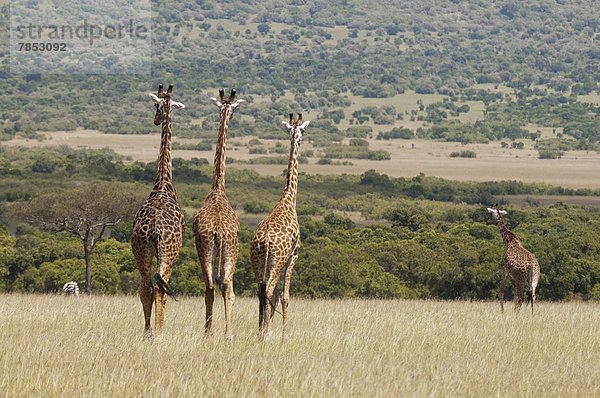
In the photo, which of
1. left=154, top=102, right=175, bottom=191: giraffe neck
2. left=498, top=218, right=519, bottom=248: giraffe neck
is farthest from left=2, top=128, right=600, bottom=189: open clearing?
left=154, top=102, right=175, bottom=191: giraffe neck

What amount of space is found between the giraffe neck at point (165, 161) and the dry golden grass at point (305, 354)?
1.71 meters

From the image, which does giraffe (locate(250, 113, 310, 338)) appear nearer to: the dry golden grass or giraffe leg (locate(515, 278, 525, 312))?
the dry golden grass

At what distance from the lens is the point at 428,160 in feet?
455

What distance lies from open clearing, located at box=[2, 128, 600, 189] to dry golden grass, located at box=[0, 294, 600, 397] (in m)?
89.4

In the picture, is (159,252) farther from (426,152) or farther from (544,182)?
(426,152)

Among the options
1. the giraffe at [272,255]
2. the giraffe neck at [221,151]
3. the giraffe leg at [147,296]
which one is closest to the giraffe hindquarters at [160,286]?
the giraffe leg at [147,296]

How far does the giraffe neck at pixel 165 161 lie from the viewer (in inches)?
548

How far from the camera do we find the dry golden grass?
9648 mm

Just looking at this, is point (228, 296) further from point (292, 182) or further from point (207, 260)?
point (292, 182)

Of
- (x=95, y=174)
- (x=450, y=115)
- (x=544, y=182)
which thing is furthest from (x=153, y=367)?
(x=450, y=115)

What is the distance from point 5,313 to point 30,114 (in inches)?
6574

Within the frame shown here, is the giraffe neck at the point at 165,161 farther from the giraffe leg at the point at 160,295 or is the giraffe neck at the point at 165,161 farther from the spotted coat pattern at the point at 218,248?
the giraffe leg at the point at 160,295

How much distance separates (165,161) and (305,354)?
333 cm

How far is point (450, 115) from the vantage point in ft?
652
